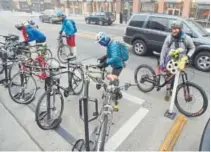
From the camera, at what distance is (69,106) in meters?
4.48

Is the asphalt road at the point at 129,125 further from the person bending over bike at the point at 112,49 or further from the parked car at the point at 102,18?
the parked car at the point at 102,18

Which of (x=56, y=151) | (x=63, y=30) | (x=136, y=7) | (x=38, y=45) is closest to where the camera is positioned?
(x=56, y=151)

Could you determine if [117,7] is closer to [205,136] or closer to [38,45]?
[38,45]

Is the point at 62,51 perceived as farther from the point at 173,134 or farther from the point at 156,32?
the point at 173,134

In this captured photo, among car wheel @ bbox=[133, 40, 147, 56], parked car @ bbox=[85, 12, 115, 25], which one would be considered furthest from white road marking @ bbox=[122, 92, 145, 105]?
parked car @ bbox=[85, 12, 115, 25]

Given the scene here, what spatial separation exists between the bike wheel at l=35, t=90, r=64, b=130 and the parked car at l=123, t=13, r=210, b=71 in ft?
17.6

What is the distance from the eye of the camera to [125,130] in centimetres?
368

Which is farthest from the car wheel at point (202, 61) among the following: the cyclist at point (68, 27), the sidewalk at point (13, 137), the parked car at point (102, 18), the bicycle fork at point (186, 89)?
the parked car at point (102, 18)

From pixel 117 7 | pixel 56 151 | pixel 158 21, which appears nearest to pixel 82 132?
pixel 56 151

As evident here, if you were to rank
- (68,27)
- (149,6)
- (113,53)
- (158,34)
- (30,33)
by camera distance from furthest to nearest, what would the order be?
(149,6)
(158,34)
(68,27)
(30,33)
(113,53)

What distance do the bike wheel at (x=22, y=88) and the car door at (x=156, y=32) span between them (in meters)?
5.29

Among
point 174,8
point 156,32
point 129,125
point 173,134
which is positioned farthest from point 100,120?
point 174,8

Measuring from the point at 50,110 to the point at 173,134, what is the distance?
2.41 m

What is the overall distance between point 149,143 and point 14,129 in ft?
8.41
